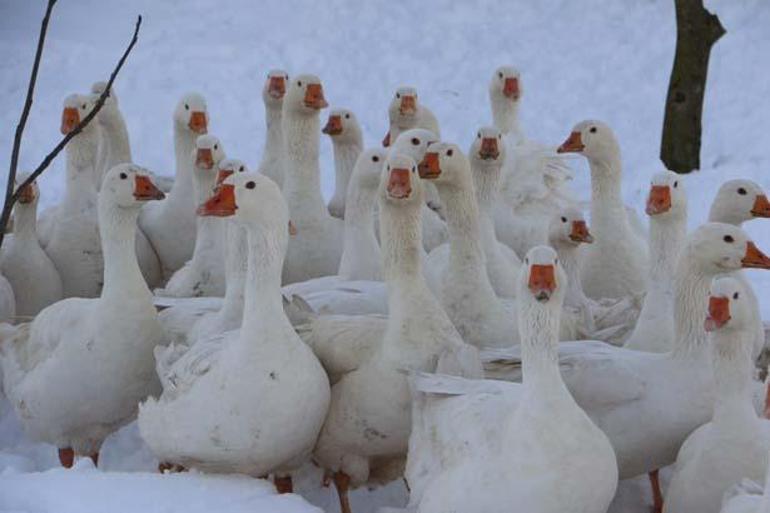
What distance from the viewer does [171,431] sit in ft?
24.1

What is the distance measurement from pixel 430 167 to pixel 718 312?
6.70ft

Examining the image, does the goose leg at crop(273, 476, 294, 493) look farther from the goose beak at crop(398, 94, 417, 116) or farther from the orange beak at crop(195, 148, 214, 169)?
the goose beak at crop(398, 94, 417, 116)

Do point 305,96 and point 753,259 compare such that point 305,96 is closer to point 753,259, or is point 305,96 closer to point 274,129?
point 274,129

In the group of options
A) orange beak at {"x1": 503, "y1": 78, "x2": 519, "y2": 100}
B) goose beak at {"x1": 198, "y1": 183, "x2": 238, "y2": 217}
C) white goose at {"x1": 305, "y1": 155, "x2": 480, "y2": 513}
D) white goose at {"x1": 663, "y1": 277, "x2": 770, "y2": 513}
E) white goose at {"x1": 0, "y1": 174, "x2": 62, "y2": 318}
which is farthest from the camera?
orange beak at {"x1": 503, "y1": 78, "x2": 519, "y2": 100}

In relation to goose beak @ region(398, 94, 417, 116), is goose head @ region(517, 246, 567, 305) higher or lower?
lower

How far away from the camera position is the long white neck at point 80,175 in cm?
1005

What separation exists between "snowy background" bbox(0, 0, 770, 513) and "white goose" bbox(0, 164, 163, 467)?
587 cm

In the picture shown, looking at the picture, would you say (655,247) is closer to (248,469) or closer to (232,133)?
(248,469)

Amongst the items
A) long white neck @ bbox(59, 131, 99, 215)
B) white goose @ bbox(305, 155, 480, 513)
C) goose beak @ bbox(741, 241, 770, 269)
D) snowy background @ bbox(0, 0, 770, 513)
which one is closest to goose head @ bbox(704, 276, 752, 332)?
goose beak @ bbox(741, 241, 770, 269)

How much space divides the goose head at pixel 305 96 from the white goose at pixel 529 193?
1.33 m

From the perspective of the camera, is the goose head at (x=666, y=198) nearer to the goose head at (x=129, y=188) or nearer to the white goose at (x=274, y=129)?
the goose head at (x=129, y=188)

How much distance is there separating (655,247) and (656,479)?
4.00 feet

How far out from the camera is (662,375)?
7410 millimetres

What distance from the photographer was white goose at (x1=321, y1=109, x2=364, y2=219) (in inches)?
411
